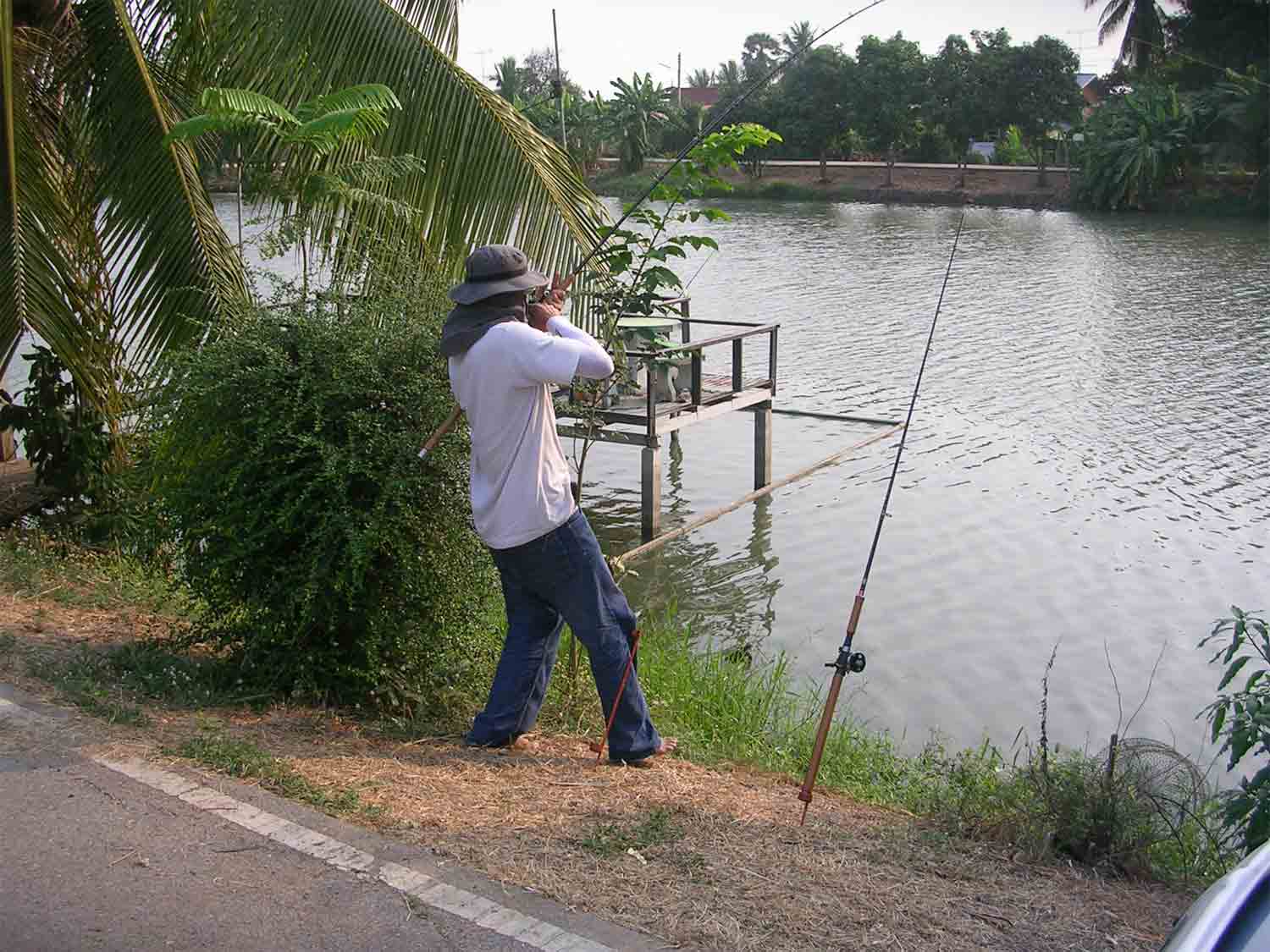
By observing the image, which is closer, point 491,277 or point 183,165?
point 491,277

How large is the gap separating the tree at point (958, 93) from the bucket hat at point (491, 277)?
61279 millimetres

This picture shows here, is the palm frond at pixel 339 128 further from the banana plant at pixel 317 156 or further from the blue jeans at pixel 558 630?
the blue jeans at pixel 558 630

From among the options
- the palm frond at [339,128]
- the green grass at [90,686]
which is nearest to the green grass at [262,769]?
the green grass at [90,686]

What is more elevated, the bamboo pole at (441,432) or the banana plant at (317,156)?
the banana plant at (317,156)

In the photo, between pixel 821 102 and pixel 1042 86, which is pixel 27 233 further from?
pixel 821 102

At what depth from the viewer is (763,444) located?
15.6m

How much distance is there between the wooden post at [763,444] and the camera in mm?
15492

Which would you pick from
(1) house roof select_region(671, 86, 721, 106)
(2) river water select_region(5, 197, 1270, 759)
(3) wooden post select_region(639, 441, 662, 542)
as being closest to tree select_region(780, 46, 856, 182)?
(1) house roof select_region(671, 86, 721, 106)

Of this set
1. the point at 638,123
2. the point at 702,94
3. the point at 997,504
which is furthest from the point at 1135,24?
the point at 997,504

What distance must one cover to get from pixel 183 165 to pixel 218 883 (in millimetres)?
6128

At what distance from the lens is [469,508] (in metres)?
5.71

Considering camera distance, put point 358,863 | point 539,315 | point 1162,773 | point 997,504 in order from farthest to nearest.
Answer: point 997,504, point 1162,773, point 539,315, point 358,863

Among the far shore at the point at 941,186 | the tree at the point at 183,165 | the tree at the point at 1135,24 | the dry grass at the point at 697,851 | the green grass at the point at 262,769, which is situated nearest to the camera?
the dry grass at the point at 697,851

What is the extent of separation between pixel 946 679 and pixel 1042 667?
87 centimetres
